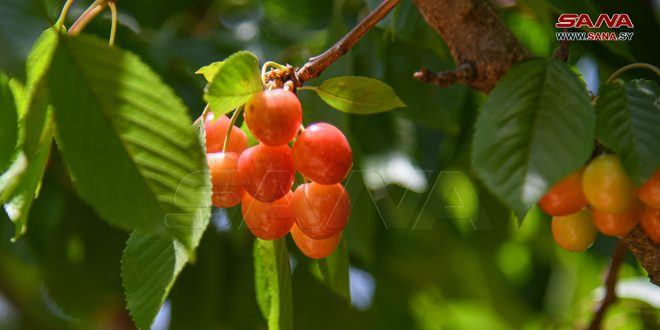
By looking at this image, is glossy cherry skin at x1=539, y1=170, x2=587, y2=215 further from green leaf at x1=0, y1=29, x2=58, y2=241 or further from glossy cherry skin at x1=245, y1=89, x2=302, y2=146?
green leaf at x1=0, y1=29, x2=58, y2=241

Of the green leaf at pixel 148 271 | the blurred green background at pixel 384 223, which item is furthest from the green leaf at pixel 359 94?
the blurred green background at pixel 384 223

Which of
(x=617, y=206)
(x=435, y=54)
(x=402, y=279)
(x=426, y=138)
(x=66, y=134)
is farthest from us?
(x=402, y=279)

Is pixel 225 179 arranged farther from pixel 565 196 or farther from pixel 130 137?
pixel 565 196


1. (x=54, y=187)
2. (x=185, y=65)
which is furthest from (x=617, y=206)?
(x=54, y=187)

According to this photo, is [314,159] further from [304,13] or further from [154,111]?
[304,13]

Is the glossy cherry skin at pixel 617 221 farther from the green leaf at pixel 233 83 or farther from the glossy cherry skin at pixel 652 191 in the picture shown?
the green leaf at pixel 233 83

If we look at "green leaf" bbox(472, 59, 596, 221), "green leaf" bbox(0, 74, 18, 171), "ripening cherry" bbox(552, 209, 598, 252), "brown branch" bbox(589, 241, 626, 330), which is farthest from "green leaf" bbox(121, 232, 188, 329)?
"brown branch" bbox(589, 241, 626, 330)
